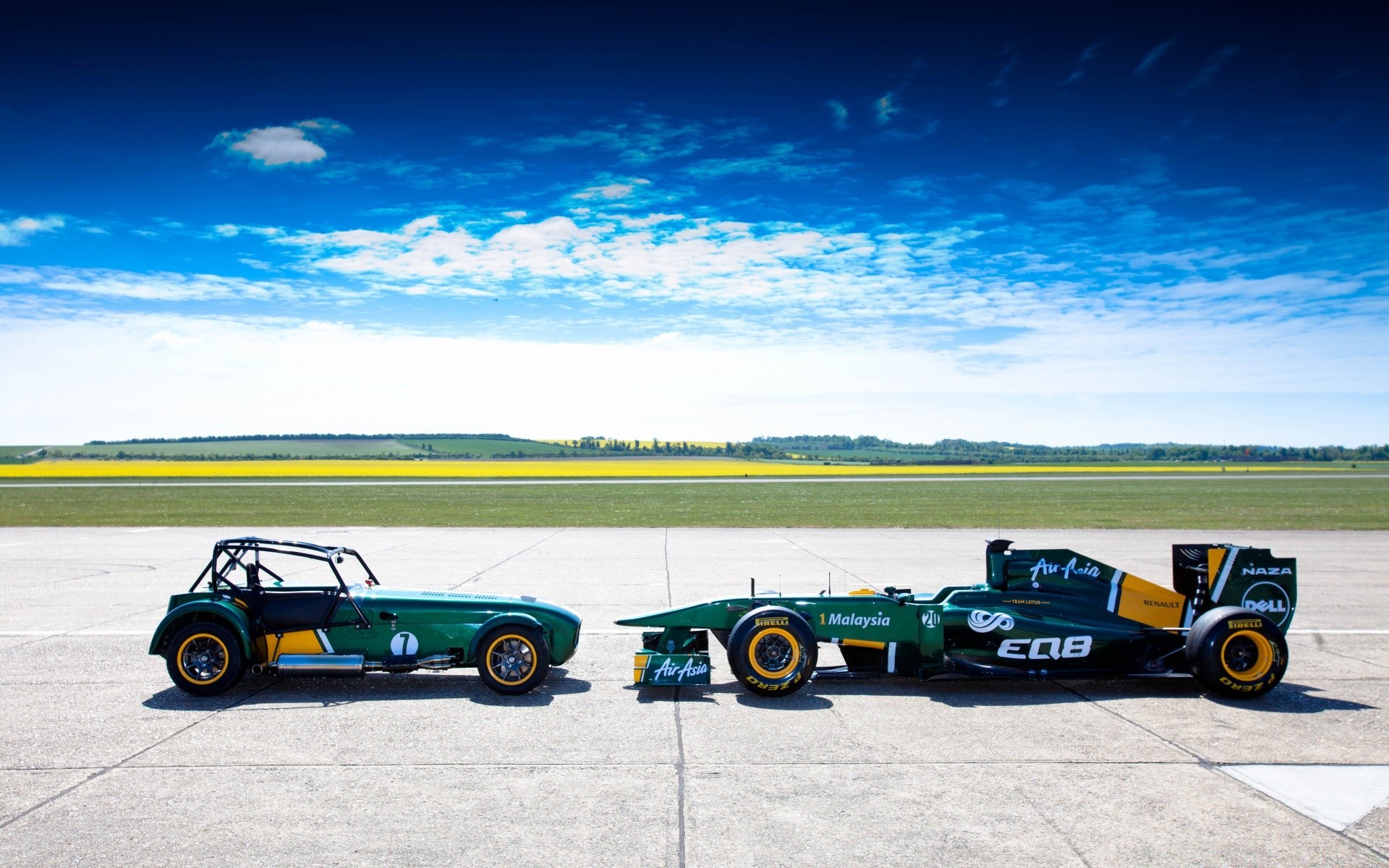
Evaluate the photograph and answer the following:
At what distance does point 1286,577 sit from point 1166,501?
112 feet

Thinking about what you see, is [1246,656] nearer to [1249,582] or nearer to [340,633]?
[1249,582]

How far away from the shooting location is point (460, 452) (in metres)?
125

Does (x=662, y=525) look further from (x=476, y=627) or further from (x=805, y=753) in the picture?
(x=805, y=753)

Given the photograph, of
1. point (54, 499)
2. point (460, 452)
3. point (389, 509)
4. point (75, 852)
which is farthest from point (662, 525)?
point (460, 452)

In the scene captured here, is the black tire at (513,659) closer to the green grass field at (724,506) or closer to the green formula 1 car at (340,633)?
the green formula 1 car at (340,633)

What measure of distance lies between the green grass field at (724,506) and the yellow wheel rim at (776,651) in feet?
60.4

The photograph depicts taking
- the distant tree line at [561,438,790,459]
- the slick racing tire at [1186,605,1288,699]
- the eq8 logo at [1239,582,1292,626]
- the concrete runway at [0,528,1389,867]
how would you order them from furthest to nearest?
1. the distant tree line at [561,438,790,459]
2. the eq8 logo at [1239,582,1292,626]
3. the slick racing tire at [1186,605,1288,699]
4. the concrete runway at [0,528,1389,867]

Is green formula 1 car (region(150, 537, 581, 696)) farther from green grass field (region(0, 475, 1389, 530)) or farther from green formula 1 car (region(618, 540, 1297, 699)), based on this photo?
green grass field (region(0, 475, 1389, 530))

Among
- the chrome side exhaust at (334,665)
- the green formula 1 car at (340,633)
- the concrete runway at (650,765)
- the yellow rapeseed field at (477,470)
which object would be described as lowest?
the concrete runway at (650,765)

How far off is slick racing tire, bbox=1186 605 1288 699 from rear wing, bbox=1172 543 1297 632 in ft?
1.69

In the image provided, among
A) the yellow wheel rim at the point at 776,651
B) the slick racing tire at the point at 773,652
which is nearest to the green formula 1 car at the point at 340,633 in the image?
the slick racing tire at the point at 773,652

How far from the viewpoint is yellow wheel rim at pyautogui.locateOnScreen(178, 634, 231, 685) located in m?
7.65

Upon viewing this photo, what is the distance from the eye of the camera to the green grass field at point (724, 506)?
91.0ft

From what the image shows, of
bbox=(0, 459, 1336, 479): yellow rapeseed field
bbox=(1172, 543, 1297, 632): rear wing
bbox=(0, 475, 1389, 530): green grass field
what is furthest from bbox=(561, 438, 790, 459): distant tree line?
bbox=(1172, 543, 1297, 632): rear wing
